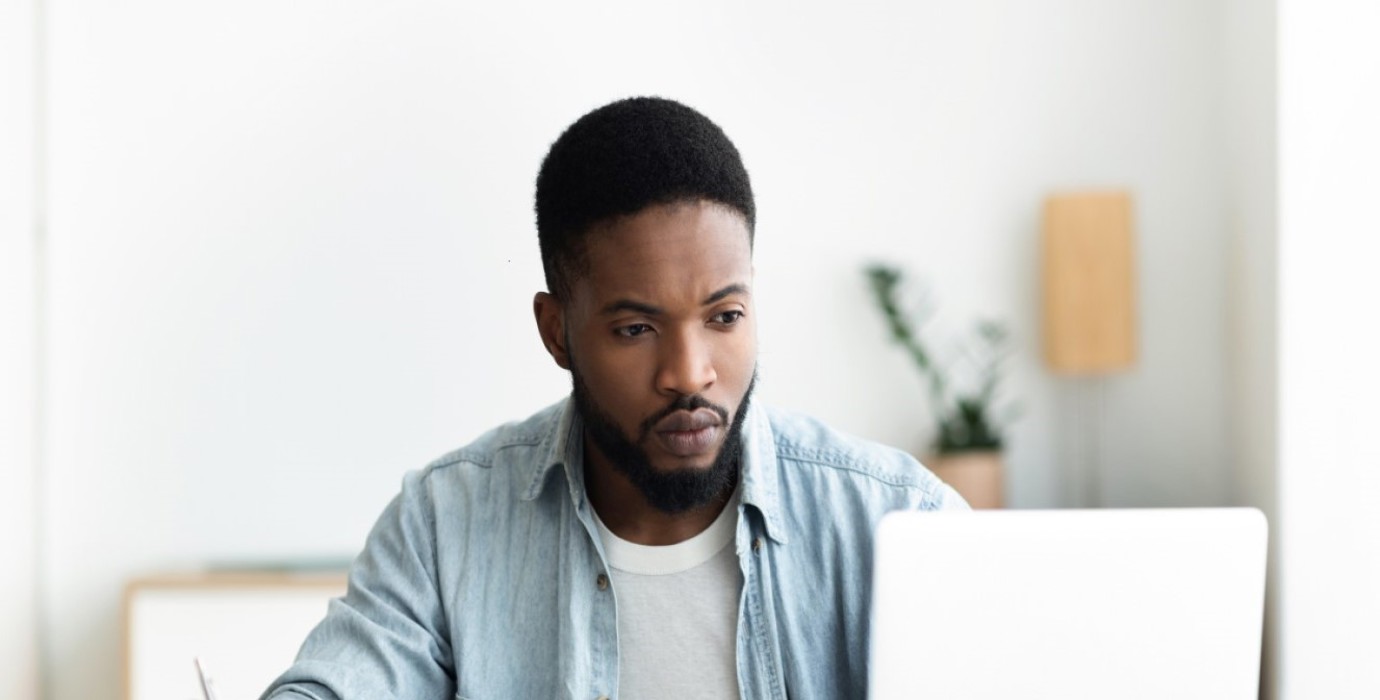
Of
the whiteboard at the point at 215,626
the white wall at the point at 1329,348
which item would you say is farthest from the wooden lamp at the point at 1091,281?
the whiteboard at the point at 215,626

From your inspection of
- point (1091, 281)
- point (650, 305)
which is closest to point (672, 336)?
point (650, 305)

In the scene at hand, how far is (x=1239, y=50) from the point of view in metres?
3.34

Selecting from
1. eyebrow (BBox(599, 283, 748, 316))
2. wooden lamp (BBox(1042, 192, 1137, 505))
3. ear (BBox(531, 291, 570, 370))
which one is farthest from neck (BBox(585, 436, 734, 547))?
wooden lamp (BBox(1042, 192, 1137, 505))

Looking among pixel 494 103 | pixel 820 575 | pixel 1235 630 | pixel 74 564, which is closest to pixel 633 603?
pixel 820 575

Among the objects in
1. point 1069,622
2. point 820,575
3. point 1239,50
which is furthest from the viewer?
point 1239,50

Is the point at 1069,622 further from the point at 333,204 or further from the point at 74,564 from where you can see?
the point at 74,564

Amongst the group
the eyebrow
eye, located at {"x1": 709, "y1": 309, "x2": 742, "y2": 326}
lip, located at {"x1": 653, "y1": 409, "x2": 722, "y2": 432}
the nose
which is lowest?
lip, located at {"x1": 653, "y1": 409, "x2": 722, "y2": 432}

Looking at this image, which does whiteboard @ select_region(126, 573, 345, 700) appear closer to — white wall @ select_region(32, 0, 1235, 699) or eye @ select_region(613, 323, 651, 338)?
white wall @ select_region(32, 0, 1235, 699)

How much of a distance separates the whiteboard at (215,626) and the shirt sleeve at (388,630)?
172 centimetres

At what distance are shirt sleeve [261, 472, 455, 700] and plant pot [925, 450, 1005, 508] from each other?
1.94 m

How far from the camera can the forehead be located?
1.42 m

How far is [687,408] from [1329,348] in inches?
81.0

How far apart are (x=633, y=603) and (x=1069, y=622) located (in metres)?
0.59

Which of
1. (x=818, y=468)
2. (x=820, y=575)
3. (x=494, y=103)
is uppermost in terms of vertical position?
(x=494, y=103)
